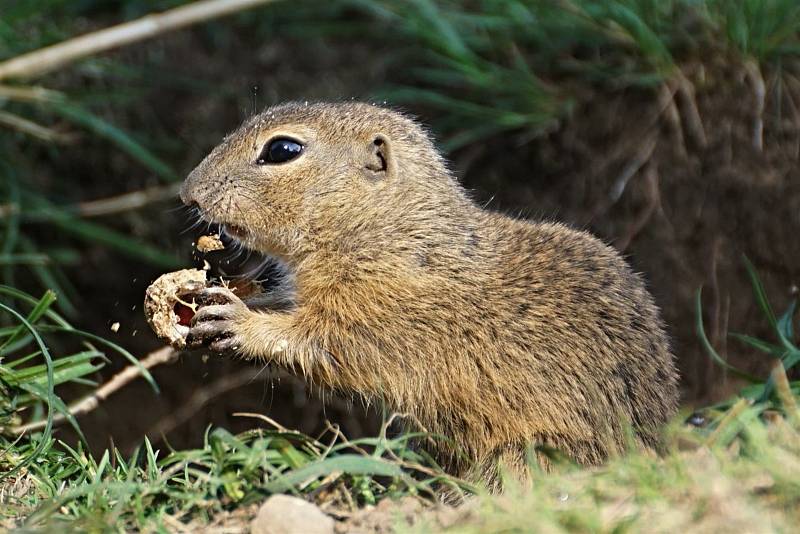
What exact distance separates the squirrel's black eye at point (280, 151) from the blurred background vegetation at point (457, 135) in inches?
54.3

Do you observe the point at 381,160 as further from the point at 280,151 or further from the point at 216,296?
the point at 216,296

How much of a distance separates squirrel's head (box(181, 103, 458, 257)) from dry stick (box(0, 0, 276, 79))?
4.11ft

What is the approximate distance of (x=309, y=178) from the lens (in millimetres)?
4027

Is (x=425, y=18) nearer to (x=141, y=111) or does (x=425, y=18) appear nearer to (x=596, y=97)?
(x=596, y=97)

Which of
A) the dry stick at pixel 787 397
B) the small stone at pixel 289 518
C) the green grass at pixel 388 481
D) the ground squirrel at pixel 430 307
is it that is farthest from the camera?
the ground squirrel at pixel 430 307

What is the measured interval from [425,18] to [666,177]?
1628mm

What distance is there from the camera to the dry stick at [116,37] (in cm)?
512

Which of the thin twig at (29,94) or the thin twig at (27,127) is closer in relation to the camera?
the thin twig at (29,94)

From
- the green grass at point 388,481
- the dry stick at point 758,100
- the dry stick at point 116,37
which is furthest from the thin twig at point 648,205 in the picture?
the green grass at point 388,481

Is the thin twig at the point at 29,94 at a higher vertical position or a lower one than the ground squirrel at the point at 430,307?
higher

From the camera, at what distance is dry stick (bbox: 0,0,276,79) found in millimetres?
5125

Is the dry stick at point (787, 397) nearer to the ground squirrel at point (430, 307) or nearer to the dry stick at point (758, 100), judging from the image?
the ground squirrel at point (430, 307)

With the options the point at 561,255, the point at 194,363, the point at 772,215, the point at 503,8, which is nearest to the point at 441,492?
the point at 561,255

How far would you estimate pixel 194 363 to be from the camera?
7.25 meters
